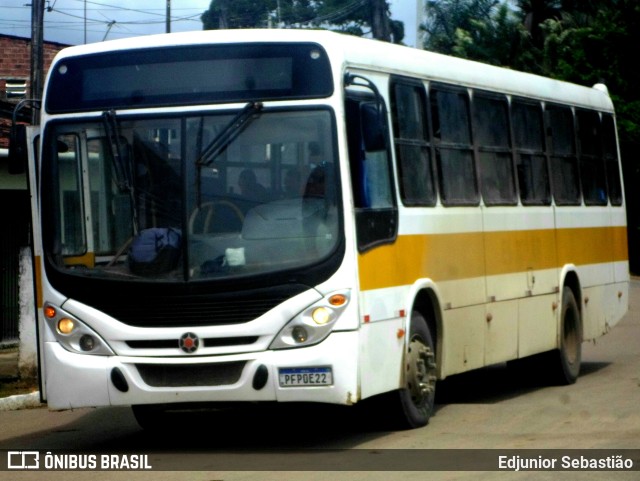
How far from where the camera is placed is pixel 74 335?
32.1 feet

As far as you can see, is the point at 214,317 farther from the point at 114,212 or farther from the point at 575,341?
the point at 575,341

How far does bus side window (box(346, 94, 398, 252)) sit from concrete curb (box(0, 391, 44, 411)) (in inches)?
200

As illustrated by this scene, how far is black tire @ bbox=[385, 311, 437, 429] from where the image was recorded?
A: 34.4 ft

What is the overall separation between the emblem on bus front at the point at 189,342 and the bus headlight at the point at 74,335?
54cm

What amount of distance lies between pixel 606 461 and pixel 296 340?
212 cm

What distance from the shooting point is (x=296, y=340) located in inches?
367

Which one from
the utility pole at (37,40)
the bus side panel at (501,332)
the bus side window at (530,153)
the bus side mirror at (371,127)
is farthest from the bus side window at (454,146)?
the utility pole at (37,40)

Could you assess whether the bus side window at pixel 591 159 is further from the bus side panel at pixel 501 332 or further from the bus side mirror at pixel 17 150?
the bus side mirror at pixel 17 150

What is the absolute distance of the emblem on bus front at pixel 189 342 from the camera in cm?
947

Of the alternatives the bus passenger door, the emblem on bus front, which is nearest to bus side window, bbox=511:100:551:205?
the bus passenger door

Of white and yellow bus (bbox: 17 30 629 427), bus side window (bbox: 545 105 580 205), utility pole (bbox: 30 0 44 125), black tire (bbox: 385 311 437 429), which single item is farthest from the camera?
utility pole (bbox: 30 0 44 125)

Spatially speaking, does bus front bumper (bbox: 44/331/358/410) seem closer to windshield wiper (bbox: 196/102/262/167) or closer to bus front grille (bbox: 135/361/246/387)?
bus front grille (bbox: 135/361/246/387)

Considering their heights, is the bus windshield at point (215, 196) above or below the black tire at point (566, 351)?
above

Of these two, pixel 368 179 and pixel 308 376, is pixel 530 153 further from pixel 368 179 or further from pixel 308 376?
pixel 308 376
